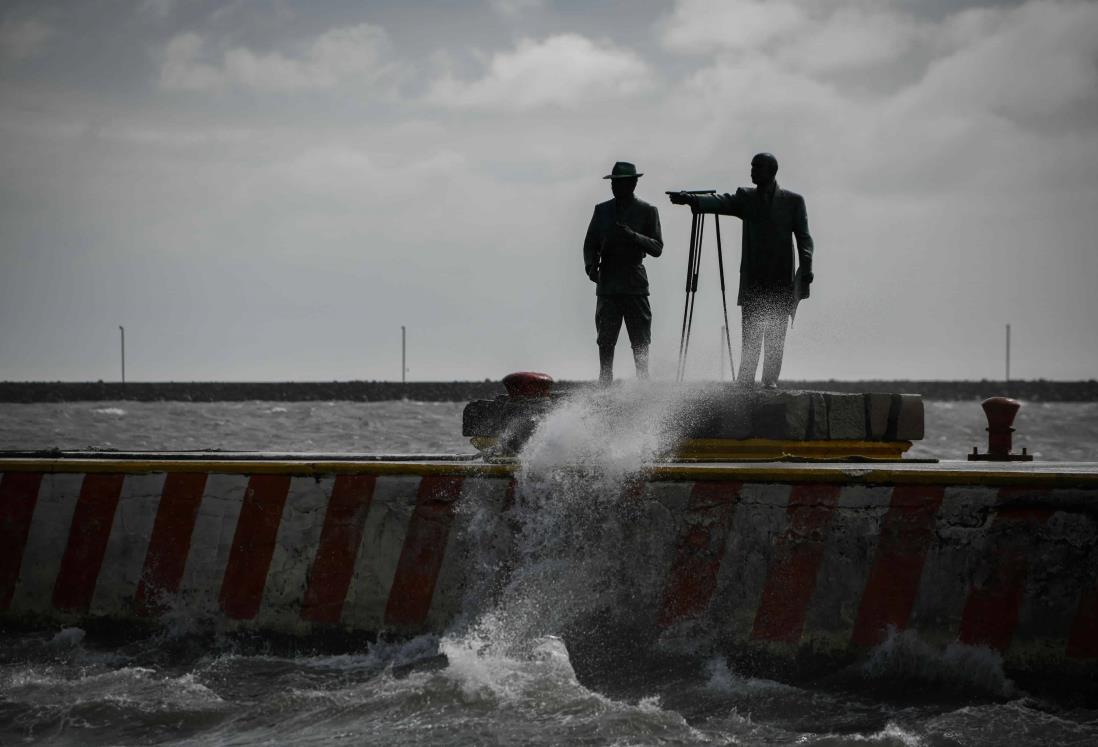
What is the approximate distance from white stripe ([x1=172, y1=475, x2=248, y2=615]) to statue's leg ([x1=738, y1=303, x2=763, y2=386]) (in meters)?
3.44

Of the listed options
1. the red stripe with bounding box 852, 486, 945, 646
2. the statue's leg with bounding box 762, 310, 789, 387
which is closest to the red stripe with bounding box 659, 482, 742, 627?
the red stripe with bounding box 852, 486, 945, 646

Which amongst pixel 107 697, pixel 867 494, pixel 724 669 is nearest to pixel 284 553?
pixel 107 697

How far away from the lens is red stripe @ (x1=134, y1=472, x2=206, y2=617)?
7.04 metres

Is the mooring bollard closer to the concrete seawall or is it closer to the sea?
the concrete seawall

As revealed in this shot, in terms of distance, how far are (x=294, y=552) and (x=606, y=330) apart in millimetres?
3274

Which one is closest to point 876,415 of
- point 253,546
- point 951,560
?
point 951,560

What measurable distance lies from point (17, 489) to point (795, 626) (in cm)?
441

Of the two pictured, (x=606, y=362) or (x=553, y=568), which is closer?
(x=553, y=568)

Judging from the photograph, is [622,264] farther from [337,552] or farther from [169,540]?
[169,540]

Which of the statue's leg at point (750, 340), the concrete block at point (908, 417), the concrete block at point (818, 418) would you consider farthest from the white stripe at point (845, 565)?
the statue's leg at point (750, 340)

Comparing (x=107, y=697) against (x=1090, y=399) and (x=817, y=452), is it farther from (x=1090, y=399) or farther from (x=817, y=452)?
(x=1090, y=399)

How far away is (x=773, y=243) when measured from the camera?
855 cm

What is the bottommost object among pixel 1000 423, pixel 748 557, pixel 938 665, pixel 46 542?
pixel 938 665

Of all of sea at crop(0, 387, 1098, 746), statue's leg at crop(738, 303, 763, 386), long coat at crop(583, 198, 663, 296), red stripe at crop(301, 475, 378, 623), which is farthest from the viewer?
long coat at crop(583, 198, 663, 296)
